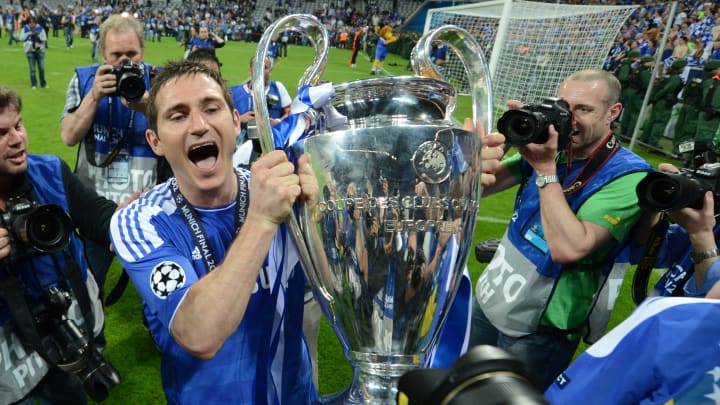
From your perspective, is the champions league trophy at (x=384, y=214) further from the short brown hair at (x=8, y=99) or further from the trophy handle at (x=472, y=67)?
the short brown hair at (x=8, y=99)

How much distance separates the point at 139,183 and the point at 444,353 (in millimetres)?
2315

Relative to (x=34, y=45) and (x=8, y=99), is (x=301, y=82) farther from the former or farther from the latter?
(x=34, y=45)

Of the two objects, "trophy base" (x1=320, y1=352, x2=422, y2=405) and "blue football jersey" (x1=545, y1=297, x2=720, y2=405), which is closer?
"trophy base" (x1=320, y1=352, x2=422, y2=405)

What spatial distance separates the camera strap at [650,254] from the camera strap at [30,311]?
2.00 m

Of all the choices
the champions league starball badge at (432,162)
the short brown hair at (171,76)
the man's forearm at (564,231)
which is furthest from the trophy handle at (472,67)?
the man's forearm at (564,231)

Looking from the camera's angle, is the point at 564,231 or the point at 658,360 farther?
the point at 564,231

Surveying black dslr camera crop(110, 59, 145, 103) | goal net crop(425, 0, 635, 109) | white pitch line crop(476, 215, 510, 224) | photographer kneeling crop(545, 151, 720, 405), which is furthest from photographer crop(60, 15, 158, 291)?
goal net crop(425, 0, 635, 109)

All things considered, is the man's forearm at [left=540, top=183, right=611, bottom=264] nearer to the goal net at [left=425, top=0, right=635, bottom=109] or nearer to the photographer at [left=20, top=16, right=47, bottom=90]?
the goal net at [left=425, top=0, right=635, bottom=109]

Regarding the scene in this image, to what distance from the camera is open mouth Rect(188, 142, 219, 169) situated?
1213mm

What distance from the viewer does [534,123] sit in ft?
5.28

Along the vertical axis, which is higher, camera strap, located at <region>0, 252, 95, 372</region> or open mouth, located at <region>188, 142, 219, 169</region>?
open mouth, located at <region>188, 142, 219, 169</region>

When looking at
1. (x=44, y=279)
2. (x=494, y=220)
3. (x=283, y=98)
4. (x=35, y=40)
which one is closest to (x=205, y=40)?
(x=35, y=40)

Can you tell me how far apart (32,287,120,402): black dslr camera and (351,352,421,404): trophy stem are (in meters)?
1.26

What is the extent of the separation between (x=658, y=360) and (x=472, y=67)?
682 millimetres
